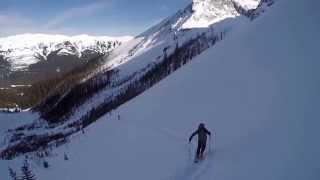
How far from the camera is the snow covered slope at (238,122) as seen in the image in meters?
16.7

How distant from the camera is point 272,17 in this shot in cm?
4481

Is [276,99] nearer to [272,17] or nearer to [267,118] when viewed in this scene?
[267,118]

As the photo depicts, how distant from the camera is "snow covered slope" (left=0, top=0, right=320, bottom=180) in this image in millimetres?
16734

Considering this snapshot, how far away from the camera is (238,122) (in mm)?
23344

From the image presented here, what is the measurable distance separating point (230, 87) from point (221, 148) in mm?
11948

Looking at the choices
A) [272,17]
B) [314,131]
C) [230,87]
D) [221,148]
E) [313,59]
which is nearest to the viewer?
[314,131]

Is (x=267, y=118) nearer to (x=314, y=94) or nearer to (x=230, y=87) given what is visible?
(x=314, y=94)

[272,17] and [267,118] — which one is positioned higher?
[272,17]

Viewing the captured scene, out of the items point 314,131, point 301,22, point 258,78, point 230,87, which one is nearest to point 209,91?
point 230,87

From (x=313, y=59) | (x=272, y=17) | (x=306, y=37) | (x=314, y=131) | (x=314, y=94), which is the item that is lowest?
(x=314, y=131)

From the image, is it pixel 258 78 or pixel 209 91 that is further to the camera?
pixel 209 91

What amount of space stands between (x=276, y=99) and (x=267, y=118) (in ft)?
7.63

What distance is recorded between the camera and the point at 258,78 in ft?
96.3

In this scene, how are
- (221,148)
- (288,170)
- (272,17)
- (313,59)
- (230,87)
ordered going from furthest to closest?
1. (272,17)
2. (230,87)
3. (313,59)
4. (221,148)
5. (288,170)
